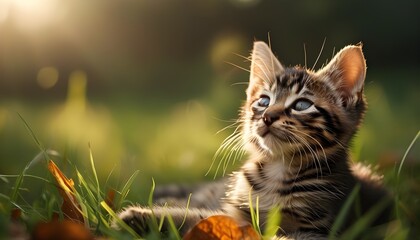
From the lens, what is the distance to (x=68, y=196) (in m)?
1.81

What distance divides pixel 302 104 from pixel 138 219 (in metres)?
0.79

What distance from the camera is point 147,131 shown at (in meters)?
4.74

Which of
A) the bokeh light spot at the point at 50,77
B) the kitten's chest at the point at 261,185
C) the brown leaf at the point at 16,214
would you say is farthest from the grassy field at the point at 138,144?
the kitten's chest at the point at 261,185

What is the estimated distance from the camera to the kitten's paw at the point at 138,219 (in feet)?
6.07

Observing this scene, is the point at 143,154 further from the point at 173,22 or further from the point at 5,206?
the point at 173,22

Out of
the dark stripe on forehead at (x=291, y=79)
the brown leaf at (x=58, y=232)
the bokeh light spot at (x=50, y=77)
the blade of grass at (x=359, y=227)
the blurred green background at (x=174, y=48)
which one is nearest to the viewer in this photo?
the brown leaf at (x=58, y=232)

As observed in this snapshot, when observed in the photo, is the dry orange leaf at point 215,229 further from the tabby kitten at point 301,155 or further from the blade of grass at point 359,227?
the tabby kitten at point 301,155

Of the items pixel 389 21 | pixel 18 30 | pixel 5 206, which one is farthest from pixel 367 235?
pixel 389 21

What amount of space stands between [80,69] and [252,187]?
5.51 meters

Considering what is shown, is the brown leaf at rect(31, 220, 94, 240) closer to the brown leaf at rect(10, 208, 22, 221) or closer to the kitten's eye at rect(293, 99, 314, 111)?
the brown leaf at rect(10, 208, 22, 221)

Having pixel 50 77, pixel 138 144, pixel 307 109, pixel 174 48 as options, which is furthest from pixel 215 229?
pixel 174 48

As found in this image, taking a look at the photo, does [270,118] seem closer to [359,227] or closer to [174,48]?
[359,227]

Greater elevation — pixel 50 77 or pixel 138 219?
pixel 50 77

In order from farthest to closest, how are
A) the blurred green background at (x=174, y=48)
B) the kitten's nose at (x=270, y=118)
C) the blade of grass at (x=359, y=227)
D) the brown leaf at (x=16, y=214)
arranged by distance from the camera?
the blurred green background at (x=174, y=48)
the kitten's nose at (x=270, y=118)
the brown leaf at (x=16, y=214)
the blade of grass at (x=359, y=227)
